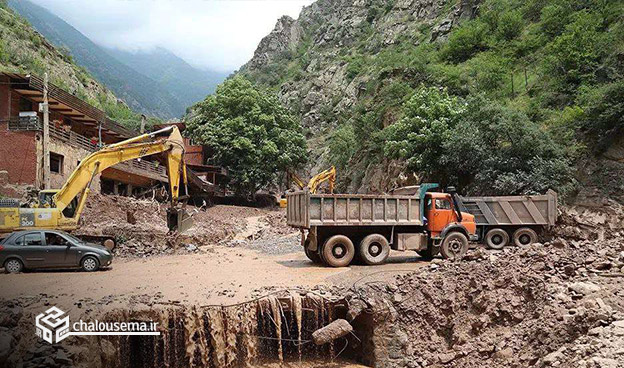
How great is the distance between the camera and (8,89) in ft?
75.7

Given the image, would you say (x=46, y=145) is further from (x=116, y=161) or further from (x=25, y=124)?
(x=116, y=161)

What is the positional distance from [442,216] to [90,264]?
11.7 meters

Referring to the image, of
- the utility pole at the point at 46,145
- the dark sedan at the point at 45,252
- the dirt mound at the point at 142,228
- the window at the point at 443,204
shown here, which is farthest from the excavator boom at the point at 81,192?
the window at the point at 443,204

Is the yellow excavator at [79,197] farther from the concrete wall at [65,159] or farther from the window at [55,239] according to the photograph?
the concrete wall at [65,159]

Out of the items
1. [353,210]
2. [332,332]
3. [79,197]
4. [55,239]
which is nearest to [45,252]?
[55,239]

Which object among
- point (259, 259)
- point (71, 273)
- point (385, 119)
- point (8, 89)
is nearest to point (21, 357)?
point (71, 273)

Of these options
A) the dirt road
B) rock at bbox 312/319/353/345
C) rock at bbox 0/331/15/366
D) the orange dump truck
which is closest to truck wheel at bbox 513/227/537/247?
the orange dump truck

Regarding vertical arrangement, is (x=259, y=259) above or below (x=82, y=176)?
below

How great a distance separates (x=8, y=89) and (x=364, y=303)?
24.0 metres

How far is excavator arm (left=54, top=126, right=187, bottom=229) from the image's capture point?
48.8 feet

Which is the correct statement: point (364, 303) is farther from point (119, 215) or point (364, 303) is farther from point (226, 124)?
point (226, 124)

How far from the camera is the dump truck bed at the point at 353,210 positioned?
13.5m

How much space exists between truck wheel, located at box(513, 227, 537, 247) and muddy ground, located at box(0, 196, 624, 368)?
18.2 feet

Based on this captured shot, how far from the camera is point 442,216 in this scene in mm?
14672
